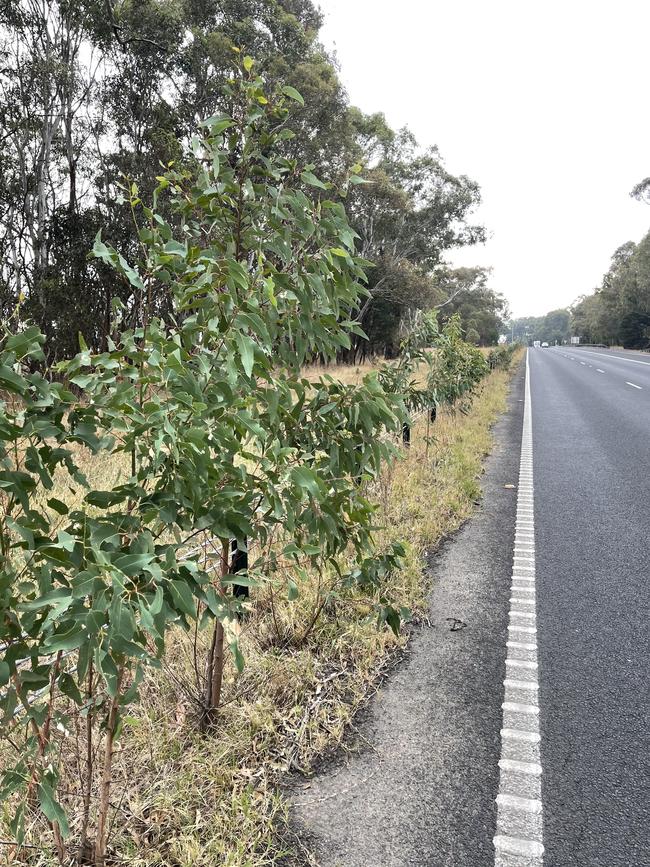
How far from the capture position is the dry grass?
2.04 metres

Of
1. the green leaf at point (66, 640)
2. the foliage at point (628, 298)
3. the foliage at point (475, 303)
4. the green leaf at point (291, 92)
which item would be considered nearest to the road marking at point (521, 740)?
the green leaf at point (66, 640)

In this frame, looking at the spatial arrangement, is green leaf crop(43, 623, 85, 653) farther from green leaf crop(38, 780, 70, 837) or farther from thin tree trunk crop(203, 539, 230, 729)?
thin tree trunk crop(203, 539, 230, 729)

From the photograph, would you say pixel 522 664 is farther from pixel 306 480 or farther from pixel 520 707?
pixel 306 480

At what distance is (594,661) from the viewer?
3.33 m

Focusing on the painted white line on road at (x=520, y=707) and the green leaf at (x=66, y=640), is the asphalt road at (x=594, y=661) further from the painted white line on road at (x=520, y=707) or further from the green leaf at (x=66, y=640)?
the green leaf at (x=66, y=640)

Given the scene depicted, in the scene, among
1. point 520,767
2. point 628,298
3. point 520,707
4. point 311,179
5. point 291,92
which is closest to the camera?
point 291,92

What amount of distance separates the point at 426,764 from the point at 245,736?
0.76 meters

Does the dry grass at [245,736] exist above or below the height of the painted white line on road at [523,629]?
above

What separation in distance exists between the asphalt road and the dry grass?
0.89 meters

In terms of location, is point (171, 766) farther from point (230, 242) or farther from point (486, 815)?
point (230, 242)

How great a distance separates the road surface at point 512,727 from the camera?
2.10 metres

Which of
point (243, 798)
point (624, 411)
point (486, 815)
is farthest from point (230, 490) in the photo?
point (624, 411)

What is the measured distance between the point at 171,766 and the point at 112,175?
1734cm

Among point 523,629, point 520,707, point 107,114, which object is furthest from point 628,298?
point 520,707
